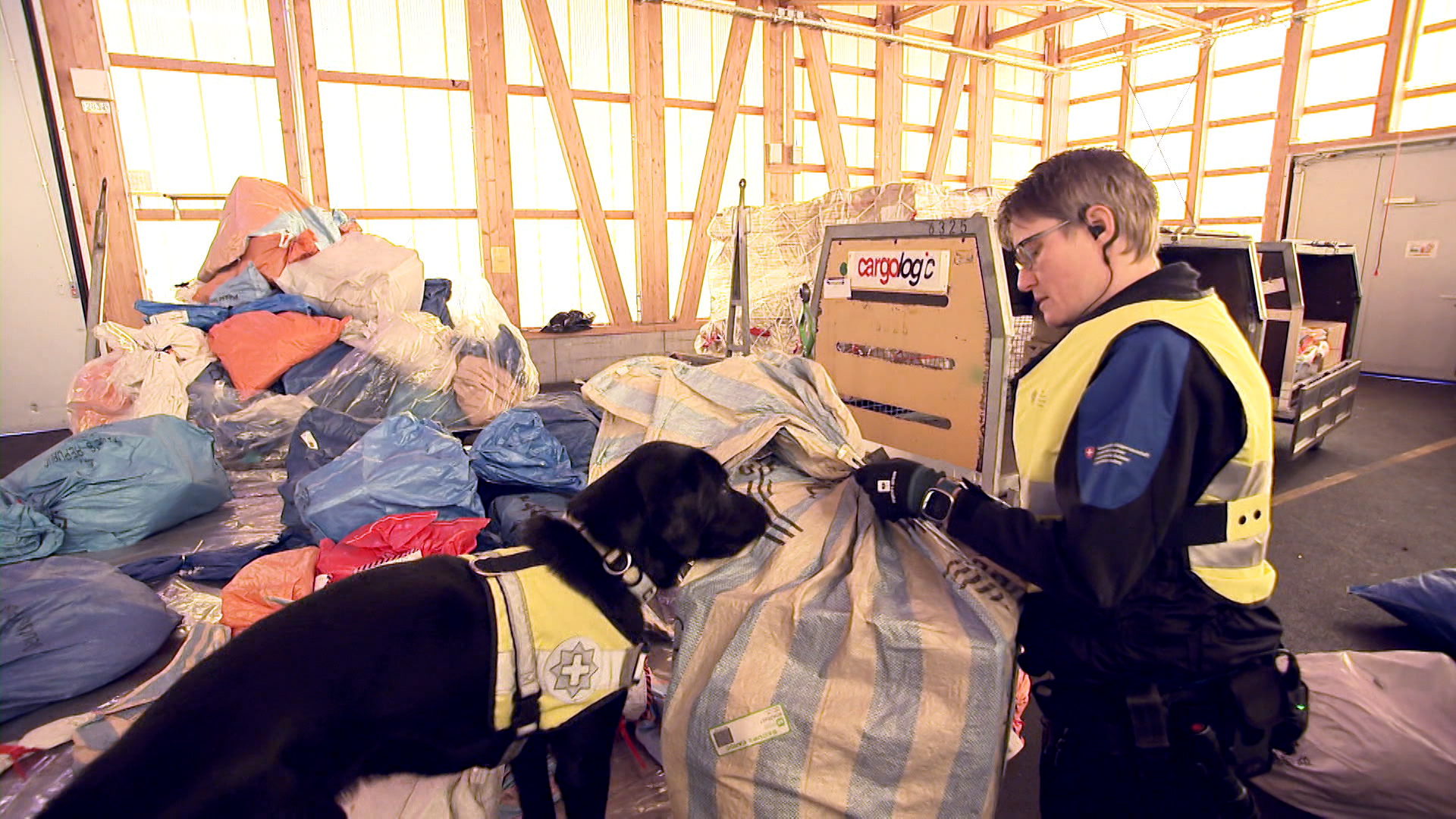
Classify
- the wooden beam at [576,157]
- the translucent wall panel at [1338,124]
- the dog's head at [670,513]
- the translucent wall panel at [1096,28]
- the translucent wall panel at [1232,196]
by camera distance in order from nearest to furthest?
the dog's head at [670,513]
the wooden beam at [576,157]
the translucent wall panel at [1338,124]
the translucent wall panel at [1232,196]
the translucent wall panel at [1096,28]

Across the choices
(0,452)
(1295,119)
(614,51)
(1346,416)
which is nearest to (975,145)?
(1295,119)

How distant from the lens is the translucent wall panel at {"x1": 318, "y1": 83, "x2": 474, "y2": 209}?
6.51 m

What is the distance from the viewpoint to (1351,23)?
314 inches

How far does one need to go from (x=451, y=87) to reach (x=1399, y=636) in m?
7.71

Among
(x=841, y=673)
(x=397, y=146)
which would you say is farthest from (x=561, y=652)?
(x=397, y=146)

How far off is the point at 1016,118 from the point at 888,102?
108 inches

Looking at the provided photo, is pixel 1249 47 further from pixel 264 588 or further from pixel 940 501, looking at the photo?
pixel 264 588

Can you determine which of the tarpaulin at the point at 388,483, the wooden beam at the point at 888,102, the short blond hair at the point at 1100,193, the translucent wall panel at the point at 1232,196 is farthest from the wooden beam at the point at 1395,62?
the tarpaulin at the point at 388,483

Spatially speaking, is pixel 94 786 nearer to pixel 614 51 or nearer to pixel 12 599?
pixel 12 599

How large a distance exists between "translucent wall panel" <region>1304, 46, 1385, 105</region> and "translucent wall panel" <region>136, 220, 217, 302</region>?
11815 millimetres

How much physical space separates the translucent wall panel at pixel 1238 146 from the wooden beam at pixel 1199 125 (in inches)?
2.7

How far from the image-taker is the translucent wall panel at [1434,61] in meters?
7.25

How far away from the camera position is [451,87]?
6.83m

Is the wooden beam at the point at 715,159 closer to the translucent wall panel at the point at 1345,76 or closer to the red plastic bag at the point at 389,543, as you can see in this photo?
the red plastic bag at the point at 389,543
